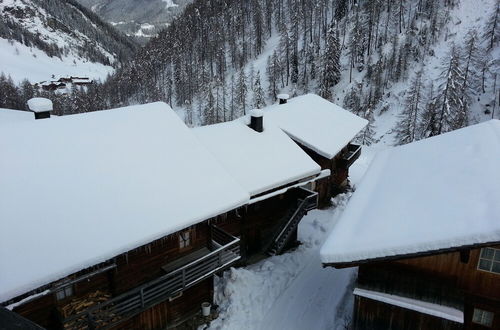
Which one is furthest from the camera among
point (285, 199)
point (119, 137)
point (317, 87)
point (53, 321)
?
point (317, 87)

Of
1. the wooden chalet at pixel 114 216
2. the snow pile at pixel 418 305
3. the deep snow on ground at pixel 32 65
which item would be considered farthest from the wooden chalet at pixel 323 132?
the deep snow on ground at pixel 32 65

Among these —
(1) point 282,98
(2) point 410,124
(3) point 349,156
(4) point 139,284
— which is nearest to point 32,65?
(2) point 410,124

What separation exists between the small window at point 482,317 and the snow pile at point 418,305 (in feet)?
5.51


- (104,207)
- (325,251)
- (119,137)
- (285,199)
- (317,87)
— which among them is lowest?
(317,87)

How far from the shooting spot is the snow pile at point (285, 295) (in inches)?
620

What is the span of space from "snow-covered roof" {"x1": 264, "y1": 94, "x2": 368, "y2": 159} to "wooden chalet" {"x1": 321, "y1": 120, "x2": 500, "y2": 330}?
10172 millimetres

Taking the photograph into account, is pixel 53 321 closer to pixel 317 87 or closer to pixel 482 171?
pixel 482 171

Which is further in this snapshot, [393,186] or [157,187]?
[393,186]

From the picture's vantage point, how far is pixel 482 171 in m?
13.7

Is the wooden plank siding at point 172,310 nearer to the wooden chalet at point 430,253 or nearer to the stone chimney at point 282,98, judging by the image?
the wooden chalet at point 430,253

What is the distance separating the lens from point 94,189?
42.4ft

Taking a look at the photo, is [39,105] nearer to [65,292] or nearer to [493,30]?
[65,292]

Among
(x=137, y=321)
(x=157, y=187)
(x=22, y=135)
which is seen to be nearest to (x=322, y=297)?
(x=137, y=321)

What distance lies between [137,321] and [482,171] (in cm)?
1448
